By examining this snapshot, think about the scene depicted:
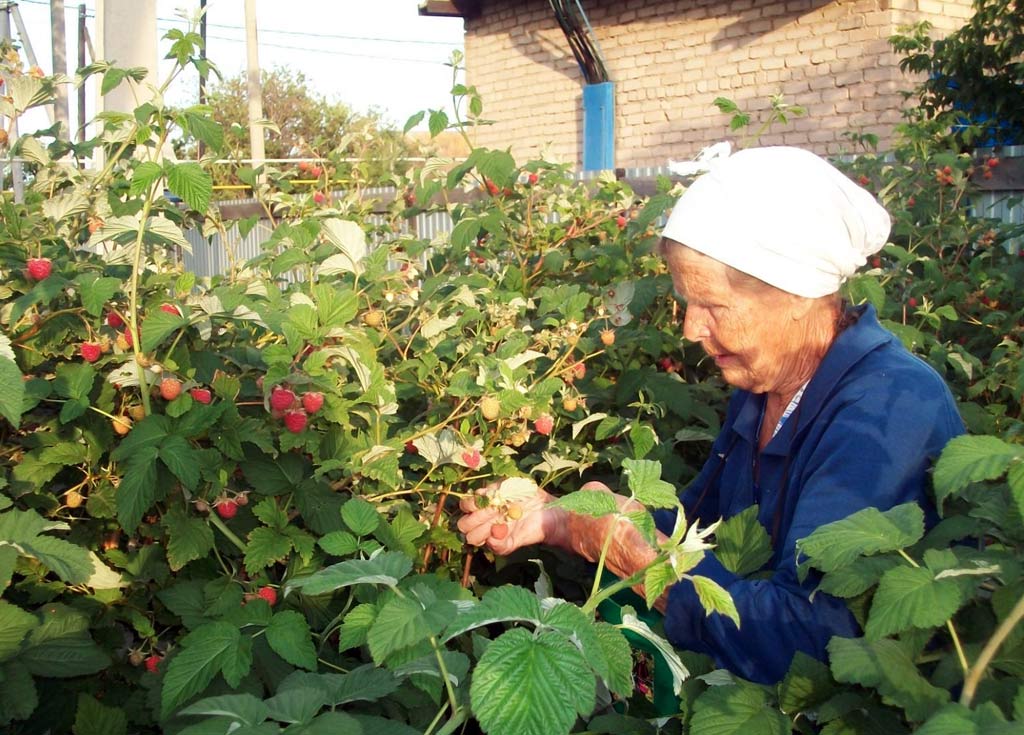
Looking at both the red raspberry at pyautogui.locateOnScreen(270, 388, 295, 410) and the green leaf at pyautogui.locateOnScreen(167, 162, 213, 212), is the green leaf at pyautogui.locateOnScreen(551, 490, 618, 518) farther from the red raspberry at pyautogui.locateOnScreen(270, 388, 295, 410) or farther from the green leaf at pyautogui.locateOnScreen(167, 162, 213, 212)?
the green leaf at pyautogui.locateOnScreen(167, 162, 213, 212)

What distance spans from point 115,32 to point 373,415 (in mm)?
3155

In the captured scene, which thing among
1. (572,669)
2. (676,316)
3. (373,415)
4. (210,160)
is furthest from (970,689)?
(210,160)

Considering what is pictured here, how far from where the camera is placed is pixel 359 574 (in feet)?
3.67

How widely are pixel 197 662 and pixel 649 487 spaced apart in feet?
2.08

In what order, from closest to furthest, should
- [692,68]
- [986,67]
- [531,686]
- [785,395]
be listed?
[531,686], [785,395], [986,67], [692,68]

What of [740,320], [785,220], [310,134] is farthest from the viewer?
[310,134]

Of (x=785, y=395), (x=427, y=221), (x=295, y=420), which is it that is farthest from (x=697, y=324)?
(x=427, y=221)

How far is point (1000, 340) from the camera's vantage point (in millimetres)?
3449

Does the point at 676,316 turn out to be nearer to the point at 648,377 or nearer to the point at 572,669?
the point at 648,377

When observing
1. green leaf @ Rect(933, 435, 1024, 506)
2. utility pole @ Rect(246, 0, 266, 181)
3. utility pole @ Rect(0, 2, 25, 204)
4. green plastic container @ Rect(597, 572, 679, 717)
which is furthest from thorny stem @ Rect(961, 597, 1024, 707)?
utility pole @ Rect(246, 0, 266, 181)

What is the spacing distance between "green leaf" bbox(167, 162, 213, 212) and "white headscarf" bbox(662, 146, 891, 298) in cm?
79

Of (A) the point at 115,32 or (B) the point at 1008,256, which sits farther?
(A) the point at 115,32

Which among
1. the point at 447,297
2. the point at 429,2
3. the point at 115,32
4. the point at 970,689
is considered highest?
the point at 429,2

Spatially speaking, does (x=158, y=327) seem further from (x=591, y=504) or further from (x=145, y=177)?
(x=591, y=504)
